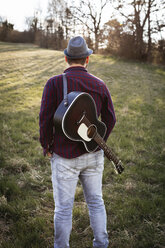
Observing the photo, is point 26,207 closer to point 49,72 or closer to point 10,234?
point 10,234

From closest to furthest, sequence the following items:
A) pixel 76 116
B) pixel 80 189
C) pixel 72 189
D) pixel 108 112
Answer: pixel 76 116 → pixel 72 189 → pixel 108 112 → pixel 80 189

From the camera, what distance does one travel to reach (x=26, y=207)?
10.7ft

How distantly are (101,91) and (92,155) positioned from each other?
688 millimetres

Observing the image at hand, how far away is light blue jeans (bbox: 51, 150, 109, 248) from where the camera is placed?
205cm

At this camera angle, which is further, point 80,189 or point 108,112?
point 80,189

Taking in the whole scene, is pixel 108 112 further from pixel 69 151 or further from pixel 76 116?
pixel 69 151

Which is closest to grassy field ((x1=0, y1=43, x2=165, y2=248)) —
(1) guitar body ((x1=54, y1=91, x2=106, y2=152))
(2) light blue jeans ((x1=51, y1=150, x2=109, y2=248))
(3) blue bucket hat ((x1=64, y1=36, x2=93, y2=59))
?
(2) light blue jeans ((x1=51, y1=150, x2=109, y2=248))

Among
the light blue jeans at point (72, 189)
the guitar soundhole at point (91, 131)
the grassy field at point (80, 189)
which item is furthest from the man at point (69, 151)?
the grassy field at point (80, 189)

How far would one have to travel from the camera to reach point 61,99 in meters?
2.01

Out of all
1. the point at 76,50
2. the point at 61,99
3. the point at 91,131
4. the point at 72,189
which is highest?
the point at 76,50

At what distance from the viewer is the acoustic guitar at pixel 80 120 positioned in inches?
74.5

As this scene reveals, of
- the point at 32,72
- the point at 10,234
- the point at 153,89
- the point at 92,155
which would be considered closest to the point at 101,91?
the point at 92,155

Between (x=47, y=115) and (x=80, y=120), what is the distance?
0.34 m

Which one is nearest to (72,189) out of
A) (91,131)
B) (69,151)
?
(69,151)
